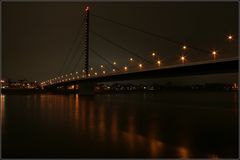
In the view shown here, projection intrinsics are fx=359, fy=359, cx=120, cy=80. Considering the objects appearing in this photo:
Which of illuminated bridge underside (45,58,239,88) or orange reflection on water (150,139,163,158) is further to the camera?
illuminated bridge underside (45,58,239,88)

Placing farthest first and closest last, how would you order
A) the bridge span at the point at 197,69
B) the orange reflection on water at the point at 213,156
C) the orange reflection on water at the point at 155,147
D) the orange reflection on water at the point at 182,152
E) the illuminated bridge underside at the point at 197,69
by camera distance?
the illuminated bridge underside at the point at 197,69 < the bridge span at the point at 197,69 < the orange reflection on water at the point at 155,147 < the orange reflection on water at the point at 182,152 < the orange reflection on water at the point at 213,156

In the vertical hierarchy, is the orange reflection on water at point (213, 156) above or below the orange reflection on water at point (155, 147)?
above

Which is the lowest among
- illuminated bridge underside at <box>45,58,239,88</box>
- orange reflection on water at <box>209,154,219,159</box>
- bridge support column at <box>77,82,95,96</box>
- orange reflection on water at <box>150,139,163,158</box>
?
orange reflection on water at <box>150,139,163,158</box>

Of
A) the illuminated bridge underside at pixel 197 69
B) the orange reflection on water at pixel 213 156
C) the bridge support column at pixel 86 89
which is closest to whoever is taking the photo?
the orange reflection on water at pixel 213 156

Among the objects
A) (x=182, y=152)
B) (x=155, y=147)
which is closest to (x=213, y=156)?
(x=182, y=152)

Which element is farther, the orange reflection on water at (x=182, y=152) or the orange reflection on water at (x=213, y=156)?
the orange reflection on water at (x=182, y=152)

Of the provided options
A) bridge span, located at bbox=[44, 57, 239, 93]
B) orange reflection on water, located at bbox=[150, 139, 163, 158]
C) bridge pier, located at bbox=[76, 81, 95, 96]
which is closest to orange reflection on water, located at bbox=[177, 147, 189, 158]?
orange reflection on water, located at bbox=[150, 139, 163, 158]

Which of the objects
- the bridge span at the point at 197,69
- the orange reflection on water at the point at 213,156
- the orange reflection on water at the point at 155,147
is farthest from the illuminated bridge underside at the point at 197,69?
the orange reflection on water at the point at 213,156

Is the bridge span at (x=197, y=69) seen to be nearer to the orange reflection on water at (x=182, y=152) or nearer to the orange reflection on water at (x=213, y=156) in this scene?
the orange reflection on water at (x=182, y=152)

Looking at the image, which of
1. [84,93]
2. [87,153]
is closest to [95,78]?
[84,93]

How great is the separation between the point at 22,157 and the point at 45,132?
5905mm

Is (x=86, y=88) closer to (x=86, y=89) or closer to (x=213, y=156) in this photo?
(x=86, y=89)

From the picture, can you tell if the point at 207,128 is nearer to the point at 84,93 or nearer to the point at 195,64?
the point at 195,64

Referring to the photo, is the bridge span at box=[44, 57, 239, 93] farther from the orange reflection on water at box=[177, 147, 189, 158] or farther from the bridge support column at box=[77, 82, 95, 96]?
the bridge support column at box=[77, 82, 95, 96]
